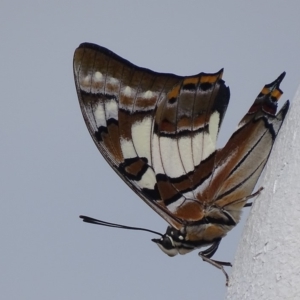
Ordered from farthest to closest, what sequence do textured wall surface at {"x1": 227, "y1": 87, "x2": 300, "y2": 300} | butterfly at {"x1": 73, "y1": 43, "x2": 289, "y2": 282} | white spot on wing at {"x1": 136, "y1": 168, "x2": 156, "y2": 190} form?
white spot on wing at {"x1": 136, "y1": 168, "x2": 156, "y2": 190}
butterfly at {"x1": 73, "y1": 43, "x2": 289, "y2": 282}
textured wall surface at {"x1": 227, "y1": 87, "x2": 300, "y2": 300}

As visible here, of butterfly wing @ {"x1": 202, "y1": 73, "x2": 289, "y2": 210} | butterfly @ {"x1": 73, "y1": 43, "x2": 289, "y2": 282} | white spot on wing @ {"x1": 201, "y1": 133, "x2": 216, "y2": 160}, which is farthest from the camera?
white spot on wing @ {"x1": 201, "y1": 133, "x2": 216, "y2": 160}

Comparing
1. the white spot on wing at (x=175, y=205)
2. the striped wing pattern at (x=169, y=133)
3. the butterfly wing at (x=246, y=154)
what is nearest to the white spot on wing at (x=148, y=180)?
the striped wing pattern at (x=169, y=133)

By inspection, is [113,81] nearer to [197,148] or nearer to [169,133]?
[169,133]

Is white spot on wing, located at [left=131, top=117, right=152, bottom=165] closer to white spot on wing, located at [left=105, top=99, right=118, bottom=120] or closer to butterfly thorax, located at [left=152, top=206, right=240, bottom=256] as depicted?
white spot on wing, located at [left=105, top=99, right=118, bottom=120]

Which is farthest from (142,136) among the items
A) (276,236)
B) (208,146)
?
(276,236)

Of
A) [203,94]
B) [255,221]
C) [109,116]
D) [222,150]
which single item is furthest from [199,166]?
[255,221]

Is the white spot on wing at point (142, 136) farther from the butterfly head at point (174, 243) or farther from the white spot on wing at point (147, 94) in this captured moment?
the butterfly head at point (174, 243)

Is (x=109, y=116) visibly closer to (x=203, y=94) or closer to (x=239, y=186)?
→ (x=203, y=94)

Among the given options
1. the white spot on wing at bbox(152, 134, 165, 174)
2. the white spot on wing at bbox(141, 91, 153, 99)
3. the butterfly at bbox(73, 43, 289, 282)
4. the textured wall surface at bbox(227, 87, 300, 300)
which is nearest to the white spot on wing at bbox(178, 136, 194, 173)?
the butterfly at bbox(73, 43, 289, 282)
